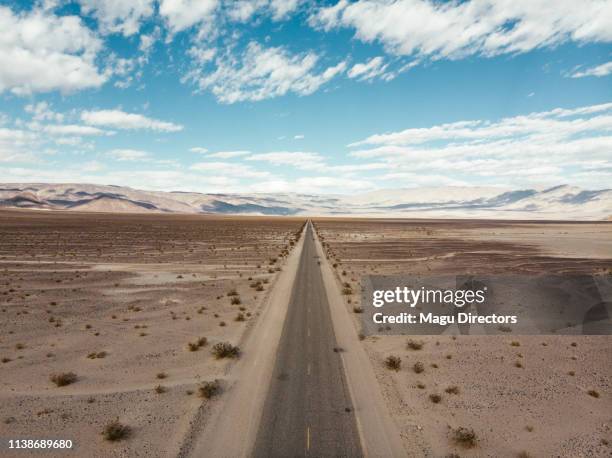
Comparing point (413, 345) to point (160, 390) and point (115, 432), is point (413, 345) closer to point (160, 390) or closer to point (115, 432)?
point (160, 390)

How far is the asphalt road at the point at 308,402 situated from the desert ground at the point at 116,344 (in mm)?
2886

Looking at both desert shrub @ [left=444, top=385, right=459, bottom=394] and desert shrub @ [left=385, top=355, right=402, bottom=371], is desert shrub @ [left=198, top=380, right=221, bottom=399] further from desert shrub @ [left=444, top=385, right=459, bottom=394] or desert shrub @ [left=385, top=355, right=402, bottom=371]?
desert shrub @ [left=444, top=385, right=459, bottom=394]

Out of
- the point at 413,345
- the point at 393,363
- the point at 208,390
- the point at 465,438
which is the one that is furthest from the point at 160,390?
the point at 413,345

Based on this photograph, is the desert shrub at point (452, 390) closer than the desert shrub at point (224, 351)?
Yes

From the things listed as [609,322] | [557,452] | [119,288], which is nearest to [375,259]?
[609,322]

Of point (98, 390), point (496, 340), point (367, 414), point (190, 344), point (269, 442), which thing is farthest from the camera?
point (496, 340)

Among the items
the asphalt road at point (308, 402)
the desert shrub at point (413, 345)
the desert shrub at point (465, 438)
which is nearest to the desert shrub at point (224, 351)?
the asphalt road at point (308, 402)

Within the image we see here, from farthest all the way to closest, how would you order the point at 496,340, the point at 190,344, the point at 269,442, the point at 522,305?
the point at 522,305, the point at 496,340, the point at 190,344, the point at 269,442

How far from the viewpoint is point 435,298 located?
1233 inches

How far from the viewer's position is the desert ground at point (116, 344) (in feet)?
42.8

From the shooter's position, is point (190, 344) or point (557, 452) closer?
point (557, 452)

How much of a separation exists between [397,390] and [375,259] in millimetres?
37300

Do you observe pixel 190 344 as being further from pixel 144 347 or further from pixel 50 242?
pixel 50 242

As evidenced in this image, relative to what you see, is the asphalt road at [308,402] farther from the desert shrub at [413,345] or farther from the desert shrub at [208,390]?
the desert shrub at [413,345]
